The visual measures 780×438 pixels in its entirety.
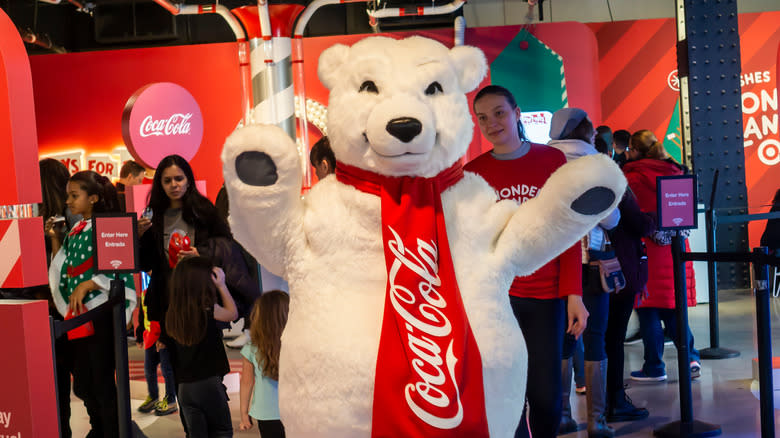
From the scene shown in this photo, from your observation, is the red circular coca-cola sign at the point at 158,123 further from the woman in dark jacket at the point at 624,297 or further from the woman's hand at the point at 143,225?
the woman in dark jacket at the point at 624,297

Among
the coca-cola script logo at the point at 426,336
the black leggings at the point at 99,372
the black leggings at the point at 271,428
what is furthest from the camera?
the black leggings at the point at 99,372

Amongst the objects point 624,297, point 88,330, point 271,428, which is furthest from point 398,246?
point 624,297

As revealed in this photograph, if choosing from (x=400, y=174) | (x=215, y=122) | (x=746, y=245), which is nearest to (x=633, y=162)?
(x=400, y=174)

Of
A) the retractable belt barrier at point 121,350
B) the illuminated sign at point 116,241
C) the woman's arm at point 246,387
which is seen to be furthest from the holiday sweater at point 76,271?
the woman's arm at point 246,387

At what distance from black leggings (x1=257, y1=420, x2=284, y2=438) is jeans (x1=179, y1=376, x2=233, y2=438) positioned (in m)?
0.20

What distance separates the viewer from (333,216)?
1622 millimetres

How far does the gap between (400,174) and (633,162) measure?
2922 millimetres

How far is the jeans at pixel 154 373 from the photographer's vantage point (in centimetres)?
423

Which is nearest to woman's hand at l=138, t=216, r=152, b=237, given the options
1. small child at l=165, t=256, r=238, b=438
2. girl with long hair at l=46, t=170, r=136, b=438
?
girl with long hair at l=46, t=170, r=136, b=438

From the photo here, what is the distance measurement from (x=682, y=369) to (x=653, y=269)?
3.77ft

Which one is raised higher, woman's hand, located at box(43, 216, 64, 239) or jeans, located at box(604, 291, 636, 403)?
woman's hand, located at box(43, 216, 64, 239)

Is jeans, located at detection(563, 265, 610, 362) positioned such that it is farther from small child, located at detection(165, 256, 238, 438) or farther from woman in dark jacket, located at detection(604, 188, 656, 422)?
small child, located at detection(165, 256, 238, 438)

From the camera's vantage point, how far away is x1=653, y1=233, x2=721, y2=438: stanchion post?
10.6 ft

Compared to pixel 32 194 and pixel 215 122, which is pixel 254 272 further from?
pixel 215 122
